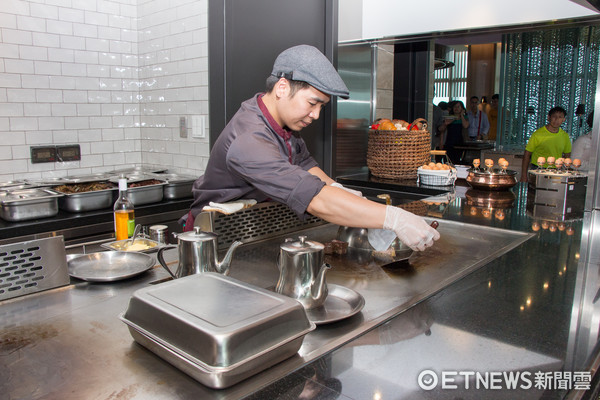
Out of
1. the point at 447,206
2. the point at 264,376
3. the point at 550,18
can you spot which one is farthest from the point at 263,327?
the point at 550,18

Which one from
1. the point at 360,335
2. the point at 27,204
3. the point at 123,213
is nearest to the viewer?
the point at 360,335

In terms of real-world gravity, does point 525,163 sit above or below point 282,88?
below

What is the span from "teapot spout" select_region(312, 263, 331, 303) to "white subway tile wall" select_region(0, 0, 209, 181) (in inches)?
104

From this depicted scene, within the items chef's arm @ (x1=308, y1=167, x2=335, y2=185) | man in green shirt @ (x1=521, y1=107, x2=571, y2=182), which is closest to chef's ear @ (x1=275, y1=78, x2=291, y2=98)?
chef's arm @ (x1=308, y1=167, x2=335, y2=185)

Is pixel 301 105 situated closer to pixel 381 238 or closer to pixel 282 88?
pixel 282 88

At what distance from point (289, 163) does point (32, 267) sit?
95 centimetres

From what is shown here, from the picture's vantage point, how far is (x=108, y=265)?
73.4 inches

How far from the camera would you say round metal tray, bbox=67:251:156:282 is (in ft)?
5.64

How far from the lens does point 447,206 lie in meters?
3.25

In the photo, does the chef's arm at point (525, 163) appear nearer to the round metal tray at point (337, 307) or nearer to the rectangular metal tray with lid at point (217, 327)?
the round metal tray at point (337, 307)

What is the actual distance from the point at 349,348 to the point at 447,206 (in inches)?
86.2

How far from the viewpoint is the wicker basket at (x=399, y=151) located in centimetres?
→ 435

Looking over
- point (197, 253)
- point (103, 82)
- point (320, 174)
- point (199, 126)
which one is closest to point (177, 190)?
point (199, 126)

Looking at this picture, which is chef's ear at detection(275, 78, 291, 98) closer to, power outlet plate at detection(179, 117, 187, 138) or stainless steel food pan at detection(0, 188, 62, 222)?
stainless steel food pan at detection(0, 188, 62, 222)
